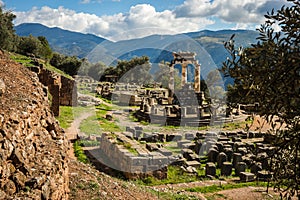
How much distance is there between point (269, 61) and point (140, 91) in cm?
3991

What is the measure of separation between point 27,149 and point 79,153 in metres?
9.10

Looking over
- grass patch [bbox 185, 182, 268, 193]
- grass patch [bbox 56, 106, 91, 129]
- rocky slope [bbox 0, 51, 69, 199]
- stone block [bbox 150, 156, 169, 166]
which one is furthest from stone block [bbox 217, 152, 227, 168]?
grass patch [bbox 56, 106, 91, 129]

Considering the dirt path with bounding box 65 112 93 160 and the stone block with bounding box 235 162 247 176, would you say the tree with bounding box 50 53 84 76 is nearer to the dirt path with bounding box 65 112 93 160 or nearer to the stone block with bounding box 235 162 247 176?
the dirt path with bounding box 65 112 93 160

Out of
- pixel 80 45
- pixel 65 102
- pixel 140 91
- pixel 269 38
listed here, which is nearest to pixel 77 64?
pixel 140 91

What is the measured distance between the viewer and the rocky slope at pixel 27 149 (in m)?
4.93

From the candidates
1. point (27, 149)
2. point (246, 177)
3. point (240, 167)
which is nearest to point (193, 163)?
point (240, 167)

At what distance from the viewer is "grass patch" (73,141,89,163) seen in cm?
1376

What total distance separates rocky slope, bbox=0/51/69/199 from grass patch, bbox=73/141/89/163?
5.90m

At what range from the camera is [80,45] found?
6594 inches

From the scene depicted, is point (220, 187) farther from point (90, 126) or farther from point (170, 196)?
point (90, 126)

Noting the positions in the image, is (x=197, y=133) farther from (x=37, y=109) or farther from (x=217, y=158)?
(x=37, y=109)

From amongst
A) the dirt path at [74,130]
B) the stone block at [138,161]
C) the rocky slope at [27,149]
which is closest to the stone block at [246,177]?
the stone block at [138,161]

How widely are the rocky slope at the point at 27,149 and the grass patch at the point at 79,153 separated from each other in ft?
19.4

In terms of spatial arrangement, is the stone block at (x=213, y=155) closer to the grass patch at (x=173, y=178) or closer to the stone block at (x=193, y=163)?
the stone block at (x=193, y=163)
